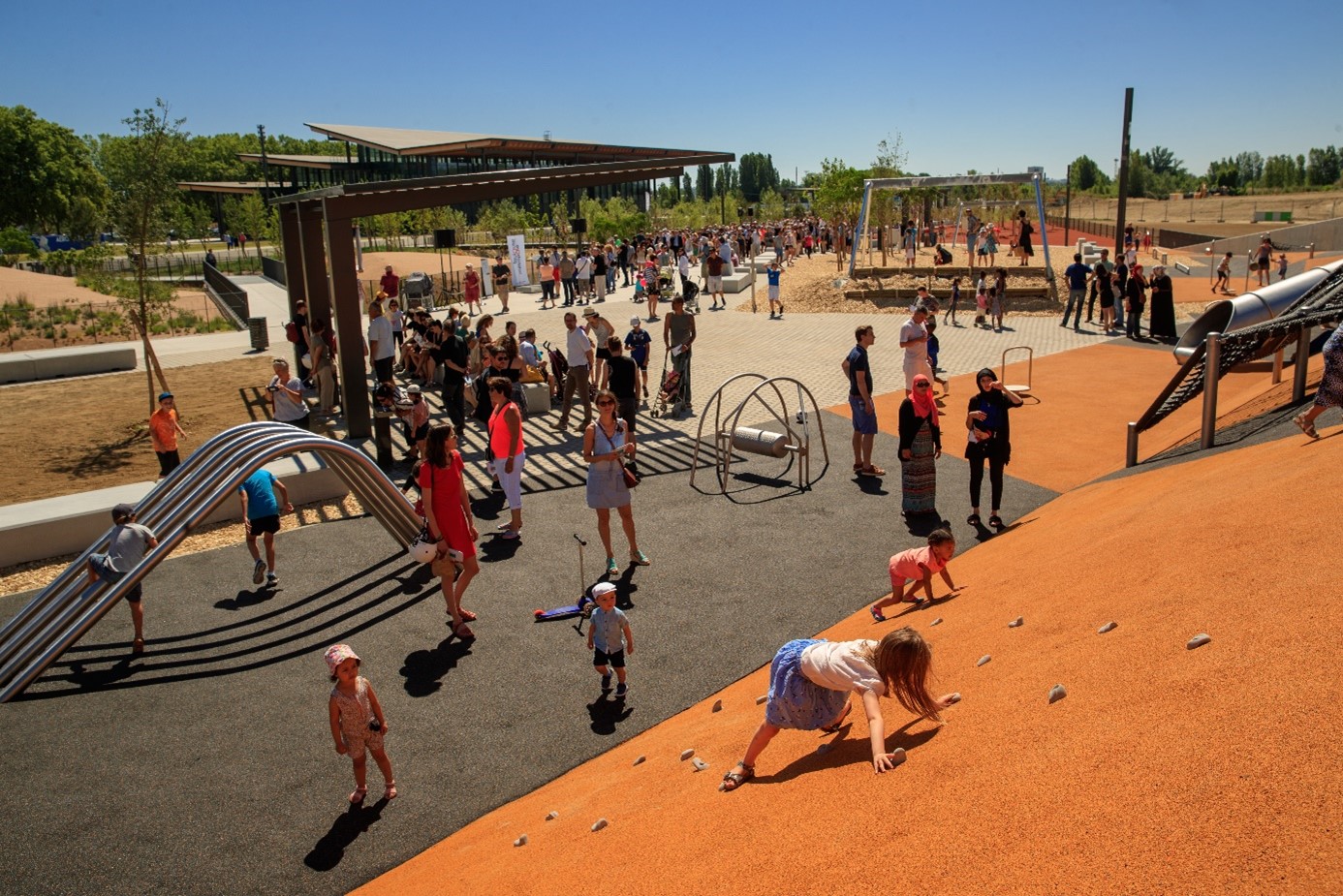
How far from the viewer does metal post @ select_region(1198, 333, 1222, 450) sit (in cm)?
986

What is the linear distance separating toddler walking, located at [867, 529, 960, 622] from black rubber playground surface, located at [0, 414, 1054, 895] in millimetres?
592

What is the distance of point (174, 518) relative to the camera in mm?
7812

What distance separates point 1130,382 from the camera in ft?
56.2

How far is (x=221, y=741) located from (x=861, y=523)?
20.6ft

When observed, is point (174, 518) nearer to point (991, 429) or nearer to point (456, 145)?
point (991, 429)

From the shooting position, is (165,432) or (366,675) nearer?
(366,675)

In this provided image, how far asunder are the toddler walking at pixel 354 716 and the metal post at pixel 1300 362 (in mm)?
9716

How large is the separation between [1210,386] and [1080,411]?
5.24 meters

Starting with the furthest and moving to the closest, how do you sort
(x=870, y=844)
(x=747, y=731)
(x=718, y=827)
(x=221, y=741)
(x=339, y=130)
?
(x=339, y=130) < (x=221, y=741) < (x=747, y=731) < (x=718, y=827) < (x=870, y=844)

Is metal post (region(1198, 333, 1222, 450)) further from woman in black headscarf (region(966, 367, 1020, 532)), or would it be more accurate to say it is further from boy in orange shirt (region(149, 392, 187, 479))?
boy in orange shirt (region(149, 392, 187, 479))

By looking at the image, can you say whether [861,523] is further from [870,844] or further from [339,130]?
[339,130]

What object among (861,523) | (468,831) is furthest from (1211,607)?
(861,523)

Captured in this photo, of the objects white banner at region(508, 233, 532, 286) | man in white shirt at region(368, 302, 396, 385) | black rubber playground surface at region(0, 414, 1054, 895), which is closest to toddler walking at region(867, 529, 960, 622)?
black rubber playground surface at region(0, 414, 1054, 895)

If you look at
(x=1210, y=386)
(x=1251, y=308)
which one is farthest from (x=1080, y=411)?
(x=1210, y=386)
